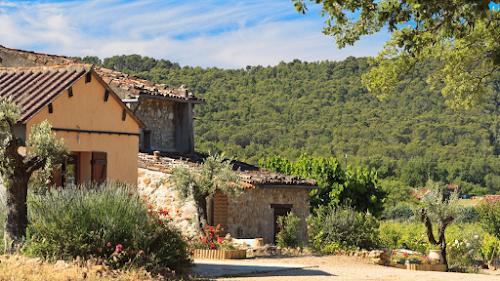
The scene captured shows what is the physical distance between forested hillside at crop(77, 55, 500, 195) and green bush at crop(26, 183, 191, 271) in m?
40.0

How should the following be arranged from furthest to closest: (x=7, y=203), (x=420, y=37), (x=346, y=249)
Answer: (x=346, y=249) → (x=420, y=37) → (x=7, y=203)

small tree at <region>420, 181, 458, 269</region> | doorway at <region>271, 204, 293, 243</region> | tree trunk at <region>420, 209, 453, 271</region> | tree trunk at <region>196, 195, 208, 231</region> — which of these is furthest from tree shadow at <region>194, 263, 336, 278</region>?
doorway at <region>271, 204, 293, 243</region>

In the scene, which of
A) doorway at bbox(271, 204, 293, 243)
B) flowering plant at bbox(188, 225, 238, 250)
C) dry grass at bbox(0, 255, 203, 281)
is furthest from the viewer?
doorway at bbox(271, 204, 293, 243)

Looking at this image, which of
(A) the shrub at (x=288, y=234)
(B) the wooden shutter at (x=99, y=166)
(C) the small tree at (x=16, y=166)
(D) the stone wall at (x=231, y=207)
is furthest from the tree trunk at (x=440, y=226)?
(C) the small tree at (x=16, y=166)

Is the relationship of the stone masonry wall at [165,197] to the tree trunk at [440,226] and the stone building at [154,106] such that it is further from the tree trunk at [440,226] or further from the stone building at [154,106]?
the tree trunk at [440,226]

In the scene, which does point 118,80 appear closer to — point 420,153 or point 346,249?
point 346,249

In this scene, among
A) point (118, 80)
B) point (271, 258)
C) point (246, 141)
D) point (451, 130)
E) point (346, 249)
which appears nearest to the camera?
point (271, 258)

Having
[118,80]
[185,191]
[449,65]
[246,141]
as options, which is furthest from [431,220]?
[246,141]

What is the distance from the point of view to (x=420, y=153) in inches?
2425

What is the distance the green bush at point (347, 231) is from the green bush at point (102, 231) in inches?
360

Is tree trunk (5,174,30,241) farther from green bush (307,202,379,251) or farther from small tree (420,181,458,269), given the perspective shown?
small tree (420,181,458,269)

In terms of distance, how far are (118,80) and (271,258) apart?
11787mm

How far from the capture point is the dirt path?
1314 cm

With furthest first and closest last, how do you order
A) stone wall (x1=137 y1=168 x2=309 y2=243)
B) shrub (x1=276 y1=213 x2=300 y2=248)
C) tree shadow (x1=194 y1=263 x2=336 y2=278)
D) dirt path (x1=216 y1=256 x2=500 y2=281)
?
stone wall (x1=137 y1=168 x2=309 y2=243) → shrub (x1=276 y1=213 x2=300 y2=248) → dirt path (x1=216 y1=256 x2=500 y2=281) → tree shadow (x1=194 y1=263 x2=336 y2=278)
